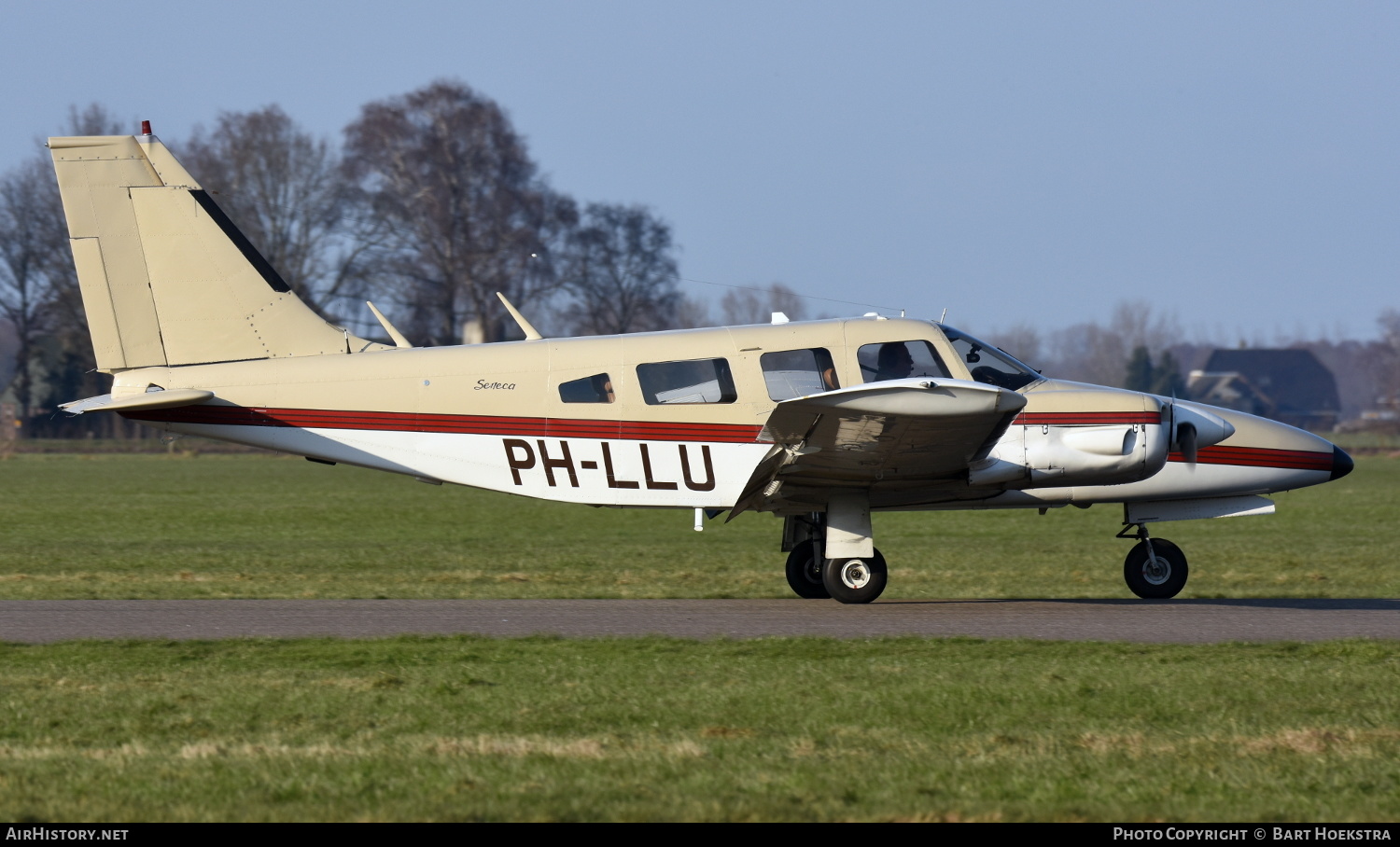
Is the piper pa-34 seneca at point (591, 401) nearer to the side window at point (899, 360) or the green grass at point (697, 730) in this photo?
the side window at point (899, 360)

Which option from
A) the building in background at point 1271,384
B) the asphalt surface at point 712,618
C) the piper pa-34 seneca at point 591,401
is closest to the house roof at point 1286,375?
the building in background at point 1271,384

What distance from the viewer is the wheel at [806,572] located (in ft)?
44.5

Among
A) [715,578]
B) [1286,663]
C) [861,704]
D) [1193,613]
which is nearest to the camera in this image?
[861,704]

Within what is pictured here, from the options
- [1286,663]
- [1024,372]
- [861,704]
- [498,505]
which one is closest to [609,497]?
[1024,372]

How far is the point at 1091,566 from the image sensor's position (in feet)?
59.7

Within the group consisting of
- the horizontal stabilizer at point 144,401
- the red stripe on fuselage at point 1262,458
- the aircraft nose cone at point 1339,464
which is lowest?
the aircraft nose cone at point 1339,464

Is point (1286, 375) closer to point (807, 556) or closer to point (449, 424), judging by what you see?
point (807, 556)

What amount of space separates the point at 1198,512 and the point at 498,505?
815 inches

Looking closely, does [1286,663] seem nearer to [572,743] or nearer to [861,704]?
[861,704]

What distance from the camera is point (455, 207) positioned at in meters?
54.1

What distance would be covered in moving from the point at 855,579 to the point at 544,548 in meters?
9.57

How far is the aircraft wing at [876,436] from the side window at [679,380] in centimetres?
85

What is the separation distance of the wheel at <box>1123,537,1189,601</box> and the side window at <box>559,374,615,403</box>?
17.0 ft

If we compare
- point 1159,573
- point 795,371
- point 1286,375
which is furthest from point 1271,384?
point 795,371
